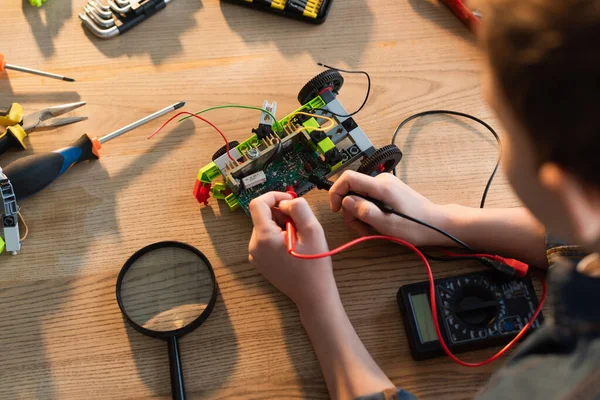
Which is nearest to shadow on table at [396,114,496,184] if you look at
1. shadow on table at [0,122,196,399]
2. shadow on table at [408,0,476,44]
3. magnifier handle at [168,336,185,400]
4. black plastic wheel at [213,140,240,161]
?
shadow on table at [408,0,476,44]

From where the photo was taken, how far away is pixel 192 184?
98 cm

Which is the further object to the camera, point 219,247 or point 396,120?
point 396,120

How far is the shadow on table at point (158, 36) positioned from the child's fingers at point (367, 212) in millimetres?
532

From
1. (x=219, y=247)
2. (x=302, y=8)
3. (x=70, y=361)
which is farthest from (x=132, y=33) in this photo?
(x=70, y=361)

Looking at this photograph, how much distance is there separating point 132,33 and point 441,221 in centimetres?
78

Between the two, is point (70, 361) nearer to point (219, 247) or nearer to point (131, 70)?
point (219, 247)

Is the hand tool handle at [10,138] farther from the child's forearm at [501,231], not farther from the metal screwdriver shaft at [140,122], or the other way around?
the child's forearm at [501,231]

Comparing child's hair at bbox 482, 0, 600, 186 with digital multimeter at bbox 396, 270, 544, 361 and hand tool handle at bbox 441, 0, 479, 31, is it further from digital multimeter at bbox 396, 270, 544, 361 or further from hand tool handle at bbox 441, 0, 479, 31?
hand tool handle at bbox 441, 0, 479, 31

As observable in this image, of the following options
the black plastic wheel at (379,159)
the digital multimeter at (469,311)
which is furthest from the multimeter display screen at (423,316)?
the black plastic wheel at (379,159)

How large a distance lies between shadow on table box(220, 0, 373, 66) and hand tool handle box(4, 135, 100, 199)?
43 centimetres

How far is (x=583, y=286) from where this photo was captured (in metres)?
0.49

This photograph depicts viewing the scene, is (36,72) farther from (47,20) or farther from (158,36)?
(158,36)

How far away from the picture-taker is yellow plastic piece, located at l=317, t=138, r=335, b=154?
0.94 metres

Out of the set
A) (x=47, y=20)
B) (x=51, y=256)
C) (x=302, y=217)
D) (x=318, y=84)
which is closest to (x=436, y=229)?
(x=302, y=217)
